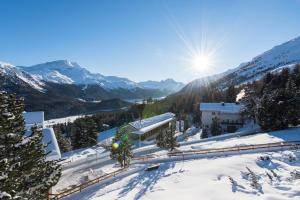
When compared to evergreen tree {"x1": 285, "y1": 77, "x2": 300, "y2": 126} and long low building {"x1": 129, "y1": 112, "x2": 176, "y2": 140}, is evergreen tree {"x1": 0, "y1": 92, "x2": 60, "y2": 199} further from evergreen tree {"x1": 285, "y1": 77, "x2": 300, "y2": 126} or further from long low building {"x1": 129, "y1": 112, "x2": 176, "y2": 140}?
evergreen tree {"x1": 285, "y1": 77, "x2": 300, "y2": 126}

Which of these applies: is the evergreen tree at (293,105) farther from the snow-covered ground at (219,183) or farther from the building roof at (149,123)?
the building roof at (149,123)

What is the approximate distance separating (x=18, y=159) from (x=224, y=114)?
73.4m

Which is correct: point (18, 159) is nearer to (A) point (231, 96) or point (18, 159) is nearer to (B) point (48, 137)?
(B) point (48, 137)

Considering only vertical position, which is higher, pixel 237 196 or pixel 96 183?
pixel 237 196

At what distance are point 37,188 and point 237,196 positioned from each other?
15.1m

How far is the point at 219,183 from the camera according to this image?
2366 centimetres

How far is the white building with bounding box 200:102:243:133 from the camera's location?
8356cm

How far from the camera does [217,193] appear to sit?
2092cm

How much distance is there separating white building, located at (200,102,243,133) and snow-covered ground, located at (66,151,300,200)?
51284mm

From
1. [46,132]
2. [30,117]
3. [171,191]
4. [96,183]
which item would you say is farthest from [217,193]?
[30,117]

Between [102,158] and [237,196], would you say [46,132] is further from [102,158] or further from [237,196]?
[237,196]

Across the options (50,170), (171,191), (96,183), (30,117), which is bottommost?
(96,183)

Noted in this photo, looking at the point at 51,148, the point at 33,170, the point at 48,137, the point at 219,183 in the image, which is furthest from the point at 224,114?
the point at 33,170

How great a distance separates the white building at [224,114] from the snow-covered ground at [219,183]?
5128 cm
